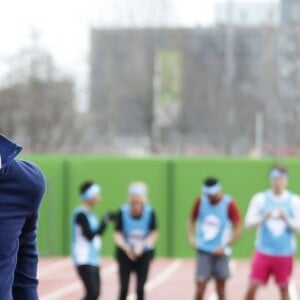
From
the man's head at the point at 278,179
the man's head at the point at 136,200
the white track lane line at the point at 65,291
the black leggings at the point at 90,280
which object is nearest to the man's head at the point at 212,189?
the man's head at the point at 136,200

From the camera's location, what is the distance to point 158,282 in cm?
1970

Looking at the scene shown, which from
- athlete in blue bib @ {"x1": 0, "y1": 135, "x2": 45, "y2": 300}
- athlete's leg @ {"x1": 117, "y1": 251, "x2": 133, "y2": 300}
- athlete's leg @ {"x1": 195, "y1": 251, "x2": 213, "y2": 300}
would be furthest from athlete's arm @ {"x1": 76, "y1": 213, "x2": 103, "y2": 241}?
athlete in blue bib @ {"x1": 0, "y1": 135, "x2": 45, "y2": 300}

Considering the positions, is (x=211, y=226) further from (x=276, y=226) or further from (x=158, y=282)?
(x=158, y=282)

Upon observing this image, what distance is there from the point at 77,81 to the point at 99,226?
122ft

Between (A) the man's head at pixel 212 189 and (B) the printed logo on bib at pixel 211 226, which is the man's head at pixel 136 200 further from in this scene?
(B) the printed logo on bib at pixel 211 226

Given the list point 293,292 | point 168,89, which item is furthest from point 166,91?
point 293,292

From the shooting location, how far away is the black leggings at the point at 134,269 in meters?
13.5

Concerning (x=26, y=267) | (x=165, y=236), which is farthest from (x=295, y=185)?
(x=26, y=267)

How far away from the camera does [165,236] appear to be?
82.1 feet

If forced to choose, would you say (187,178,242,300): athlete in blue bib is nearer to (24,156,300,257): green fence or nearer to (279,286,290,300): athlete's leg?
(279,286,290,300): athlete's leg

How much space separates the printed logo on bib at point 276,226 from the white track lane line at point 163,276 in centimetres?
362

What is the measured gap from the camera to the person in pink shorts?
1299 cm

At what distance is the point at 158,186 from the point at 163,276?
4.33 metres

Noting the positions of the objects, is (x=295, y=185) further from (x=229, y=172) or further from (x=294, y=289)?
(x=294, y=289)
